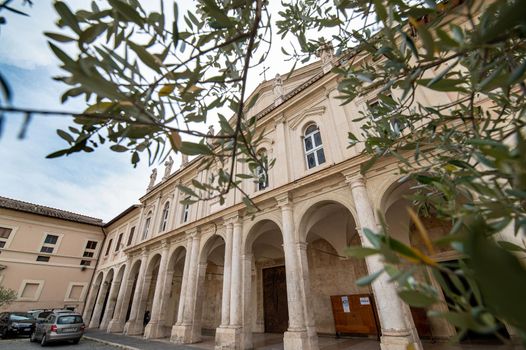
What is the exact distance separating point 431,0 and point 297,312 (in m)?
7.12

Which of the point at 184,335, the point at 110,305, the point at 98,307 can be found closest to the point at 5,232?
the point at 98,307

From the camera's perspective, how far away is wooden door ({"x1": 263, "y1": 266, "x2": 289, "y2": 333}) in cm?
1177

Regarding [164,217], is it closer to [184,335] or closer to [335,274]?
[184,335]

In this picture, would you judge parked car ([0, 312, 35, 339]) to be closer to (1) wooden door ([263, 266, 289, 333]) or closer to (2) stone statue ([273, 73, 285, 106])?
(1) wooden door ([263, 266, 289, 333])

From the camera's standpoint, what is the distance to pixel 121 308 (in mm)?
14500

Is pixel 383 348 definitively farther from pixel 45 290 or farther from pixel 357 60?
pixel 45 290

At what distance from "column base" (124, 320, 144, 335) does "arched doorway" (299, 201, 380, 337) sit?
9.10 metres

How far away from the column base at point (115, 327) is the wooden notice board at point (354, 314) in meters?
12.1

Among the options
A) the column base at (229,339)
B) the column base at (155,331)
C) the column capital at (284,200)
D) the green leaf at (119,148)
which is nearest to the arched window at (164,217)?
the column base at (155,331)

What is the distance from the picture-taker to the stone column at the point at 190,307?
31.3ft

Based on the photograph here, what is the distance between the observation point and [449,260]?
300 inches

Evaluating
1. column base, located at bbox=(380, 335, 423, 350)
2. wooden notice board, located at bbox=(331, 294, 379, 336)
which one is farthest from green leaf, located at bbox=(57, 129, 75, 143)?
wooden notice board, located at bbox=(331, 294, 379, 336)

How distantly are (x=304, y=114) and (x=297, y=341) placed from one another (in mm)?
7402

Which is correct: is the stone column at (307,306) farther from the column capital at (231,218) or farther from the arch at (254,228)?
the column capital at (231,218)
